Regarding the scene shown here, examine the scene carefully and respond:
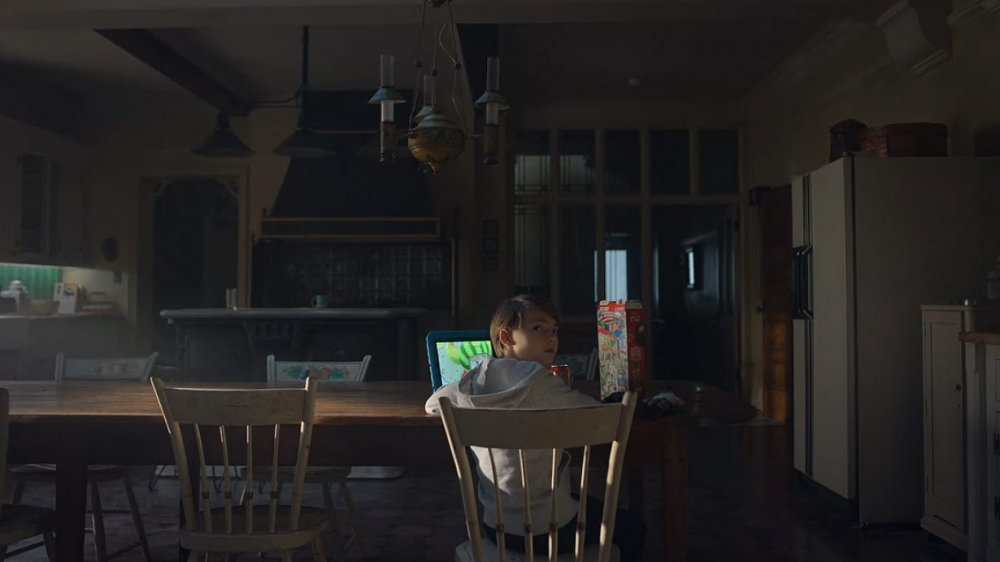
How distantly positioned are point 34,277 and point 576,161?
5.17m

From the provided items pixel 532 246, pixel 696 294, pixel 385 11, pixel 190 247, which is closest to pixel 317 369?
pixel 385 11

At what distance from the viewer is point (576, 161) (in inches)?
304

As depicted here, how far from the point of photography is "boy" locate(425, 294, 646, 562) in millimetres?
1795

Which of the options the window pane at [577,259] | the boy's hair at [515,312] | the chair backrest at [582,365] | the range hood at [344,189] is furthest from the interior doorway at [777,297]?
the boy's hair at [515,312]

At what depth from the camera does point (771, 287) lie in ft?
21.0

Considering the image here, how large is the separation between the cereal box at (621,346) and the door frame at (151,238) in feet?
19.7

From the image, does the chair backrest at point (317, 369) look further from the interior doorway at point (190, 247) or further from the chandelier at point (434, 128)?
the interior doorway at point (190, 247)

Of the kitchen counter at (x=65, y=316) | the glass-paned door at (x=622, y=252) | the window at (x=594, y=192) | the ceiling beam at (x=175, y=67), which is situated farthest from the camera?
the glass-paned door at (x=622, y=252)


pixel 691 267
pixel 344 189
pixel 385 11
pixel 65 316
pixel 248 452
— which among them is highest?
pixel 385 11

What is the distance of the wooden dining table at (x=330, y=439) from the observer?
7.04ft

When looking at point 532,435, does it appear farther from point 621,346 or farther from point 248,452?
point 248,452

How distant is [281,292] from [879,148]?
17.3ft

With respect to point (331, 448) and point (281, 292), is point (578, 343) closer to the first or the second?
point (281, 292)

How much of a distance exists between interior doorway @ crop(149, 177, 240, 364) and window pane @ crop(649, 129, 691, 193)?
4118mm
